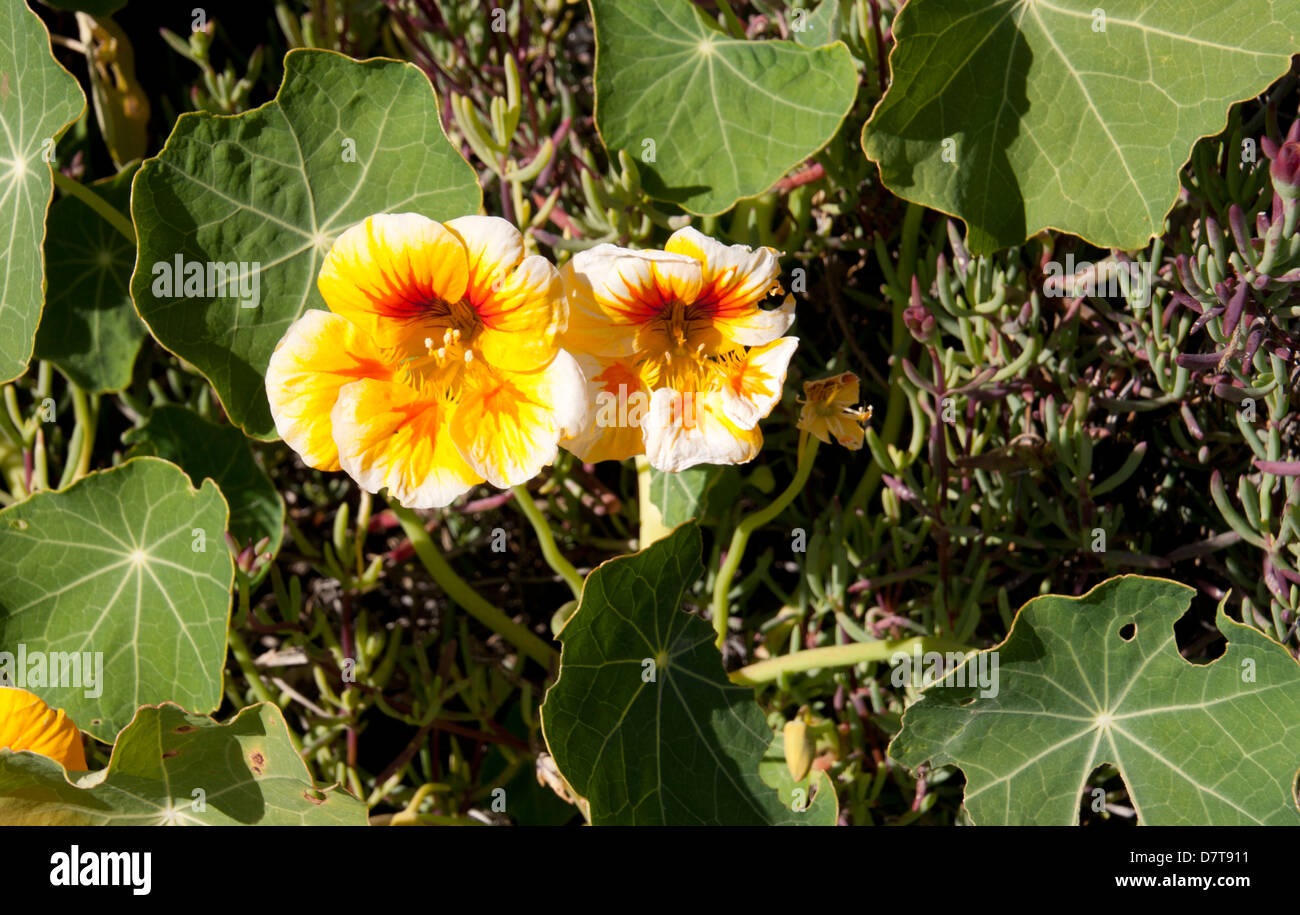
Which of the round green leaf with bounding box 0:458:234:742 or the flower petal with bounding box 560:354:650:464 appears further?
the round green leaf with bounding box 0:458:234:742

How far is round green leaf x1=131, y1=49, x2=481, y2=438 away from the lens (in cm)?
124

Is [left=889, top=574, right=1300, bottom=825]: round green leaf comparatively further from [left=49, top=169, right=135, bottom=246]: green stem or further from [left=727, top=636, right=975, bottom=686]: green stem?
[left=49, top=169, right=135, bottom=246]: green stem

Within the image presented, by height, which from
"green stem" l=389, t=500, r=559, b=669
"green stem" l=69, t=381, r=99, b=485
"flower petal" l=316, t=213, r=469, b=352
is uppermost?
"flower petal" l=316, t=213, r=469, b=352

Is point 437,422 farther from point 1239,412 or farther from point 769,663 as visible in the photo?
point 1239,412

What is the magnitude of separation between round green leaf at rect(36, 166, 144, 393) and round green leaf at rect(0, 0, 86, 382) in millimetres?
165

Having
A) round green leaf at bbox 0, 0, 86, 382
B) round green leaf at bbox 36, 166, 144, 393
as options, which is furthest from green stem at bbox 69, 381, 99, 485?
round green leaf at bbox 0, 0, 86, 382

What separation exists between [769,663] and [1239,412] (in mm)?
651

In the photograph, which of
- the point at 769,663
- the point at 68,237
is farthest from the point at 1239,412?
the point at 68,237

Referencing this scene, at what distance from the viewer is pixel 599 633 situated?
121cm

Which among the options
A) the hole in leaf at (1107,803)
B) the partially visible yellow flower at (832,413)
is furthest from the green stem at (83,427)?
the hole in leaf at (1107,803)

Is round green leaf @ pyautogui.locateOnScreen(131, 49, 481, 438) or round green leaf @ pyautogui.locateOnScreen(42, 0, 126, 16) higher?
round green leaf @ pyautogui.locateOnScreen(42, 0, 126, 16)

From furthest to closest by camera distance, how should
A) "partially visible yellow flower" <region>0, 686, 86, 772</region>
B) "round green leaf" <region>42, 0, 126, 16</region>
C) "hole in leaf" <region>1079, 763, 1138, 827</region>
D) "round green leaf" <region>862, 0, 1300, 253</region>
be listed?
"round green leaf" <region>42, 0, 126, 16</region>
"hole in leaf" <region>1079, 763, 1138, 827</region>
"partially visible yellow flower" <region>0, 686, 86, 772</region>
"round green leaf" <region>862, 0, 1300, 253</region>

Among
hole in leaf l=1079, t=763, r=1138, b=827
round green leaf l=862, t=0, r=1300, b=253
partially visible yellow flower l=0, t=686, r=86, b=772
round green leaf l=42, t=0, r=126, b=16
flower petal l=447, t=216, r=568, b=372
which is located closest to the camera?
flower petal l=447, t=216, r=568, b=372

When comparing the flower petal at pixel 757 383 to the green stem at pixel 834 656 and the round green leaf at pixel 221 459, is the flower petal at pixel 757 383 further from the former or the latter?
the round green leaf at pixel 221 459
